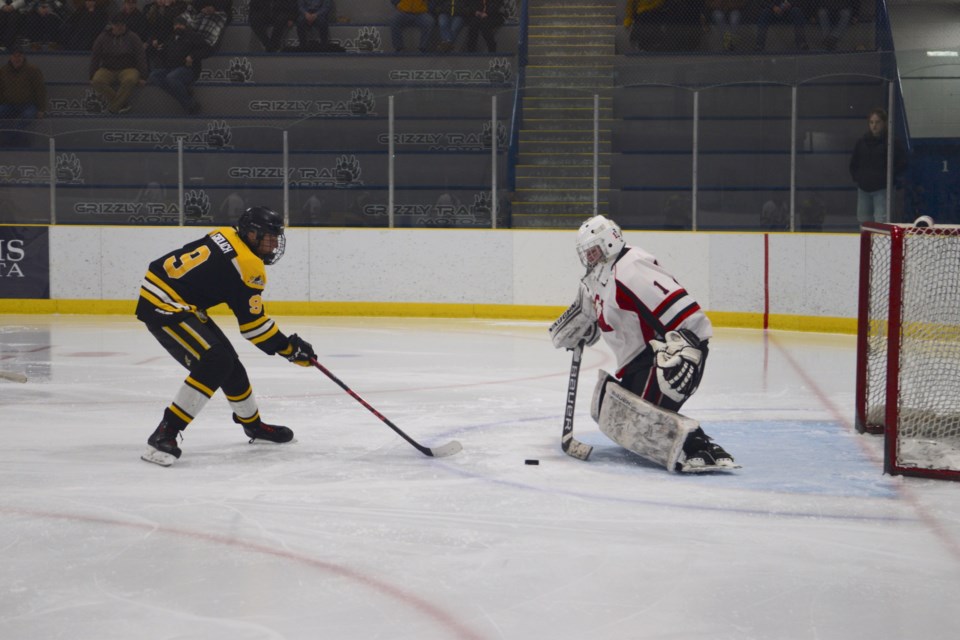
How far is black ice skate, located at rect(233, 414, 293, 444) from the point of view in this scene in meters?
5.25

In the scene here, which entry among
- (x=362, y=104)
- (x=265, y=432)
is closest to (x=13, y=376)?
(x=265, y=432)

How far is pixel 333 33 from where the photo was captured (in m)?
13.2

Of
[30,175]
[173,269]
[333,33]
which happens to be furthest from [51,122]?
[173,269]

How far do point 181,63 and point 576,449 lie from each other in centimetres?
862

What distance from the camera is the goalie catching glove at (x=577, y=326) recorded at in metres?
5.10

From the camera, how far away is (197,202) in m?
10.9

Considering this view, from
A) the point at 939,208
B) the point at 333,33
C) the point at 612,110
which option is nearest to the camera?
the point at 939,208

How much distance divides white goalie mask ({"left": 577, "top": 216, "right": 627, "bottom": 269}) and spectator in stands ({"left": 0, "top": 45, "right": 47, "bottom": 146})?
804 cm

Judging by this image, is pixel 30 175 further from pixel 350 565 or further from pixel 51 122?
pixel 350 565

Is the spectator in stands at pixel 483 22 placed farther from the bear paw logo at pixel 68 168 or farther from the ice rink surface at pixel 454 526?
the ice rink surface at pixel 454 526

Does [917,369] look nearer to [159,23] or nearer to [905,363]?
[905,363]

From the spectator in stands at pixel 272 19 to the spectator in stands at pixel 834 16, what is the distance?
17.1 feet

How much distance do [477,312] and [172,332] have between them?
19.6ft

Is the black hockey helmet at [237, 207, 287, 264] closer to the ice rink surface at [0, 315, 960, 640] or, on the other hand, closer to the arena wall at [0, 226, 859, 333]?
the ice rink surface at [0, 315, 960, 640]
